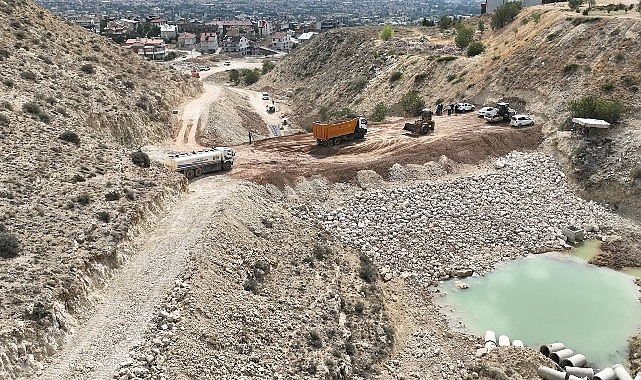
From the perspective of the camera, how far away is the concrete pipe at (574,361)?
23.8 meters

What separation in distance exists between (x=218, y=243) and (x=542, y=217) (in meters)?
23.0

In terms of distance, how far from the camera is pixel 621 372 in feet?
76.0

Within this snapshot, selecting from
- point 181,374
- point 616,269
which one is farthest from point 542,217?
point 181,374

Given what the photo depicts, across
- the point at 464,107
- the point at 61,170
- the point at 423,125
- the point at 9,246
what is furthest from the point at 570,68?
the point at 9,246

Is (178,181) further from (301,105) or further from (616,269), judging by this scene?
(301,105)

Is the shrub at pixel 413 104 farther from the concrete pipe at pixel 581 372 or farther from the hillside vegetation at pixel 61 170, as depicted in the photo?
the concrete pipe at pixel 581 372

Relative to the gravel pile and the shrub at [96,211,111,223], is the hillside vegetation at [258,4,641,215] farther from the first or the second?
the shrub at [96,211,111,223]

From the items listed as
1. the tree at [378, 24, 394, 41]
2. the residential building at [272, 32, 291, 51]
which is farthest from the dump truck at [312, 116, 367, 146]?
the residential building at [272, 32, 291, 51]

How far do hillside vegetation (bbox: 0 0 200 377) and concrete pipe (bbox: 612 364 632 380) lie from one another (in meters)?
22.1

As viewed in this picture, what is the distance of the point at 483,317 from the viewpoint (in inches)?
1097

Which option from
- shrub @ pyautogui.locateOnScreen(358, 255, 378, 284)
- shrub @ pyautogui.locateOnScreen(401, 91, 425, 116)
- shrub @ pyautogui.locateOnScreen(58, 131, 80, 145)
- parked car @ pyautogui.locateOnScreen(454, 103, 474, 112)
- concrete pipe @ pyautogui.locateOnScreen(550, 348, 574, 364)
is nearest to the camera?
concrete pipe @ pyautogui.locateOnScreen(550, 348, 574, 364)

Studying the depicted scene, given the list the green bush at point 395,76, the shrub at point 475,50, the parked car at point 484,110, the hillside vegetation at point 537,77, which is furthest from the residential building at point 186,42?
the parked car at point 484,110

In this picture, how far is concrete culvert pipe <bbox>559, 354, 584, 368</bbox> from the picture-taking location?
23.8 m

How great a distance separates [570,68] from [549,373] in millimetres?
33378
